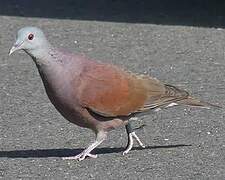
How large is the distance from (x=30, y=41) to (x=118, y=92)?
2.69 feet

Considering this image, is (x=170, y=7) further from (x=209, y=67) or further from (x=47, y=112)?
(x=47, y=112)

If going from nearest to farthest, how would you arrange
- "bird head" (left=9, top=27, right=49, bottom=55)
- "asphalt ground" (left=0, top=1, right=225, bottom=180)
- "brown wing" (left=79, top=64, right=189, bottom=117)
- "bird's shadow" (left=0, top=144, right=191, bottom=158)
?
"bird head" (left=9, top=27, right=49, bottom=55), "brown wing" (left=79, top=64, right=189, bottom=117), "asphalt ground" (left=0, top=1, right=225, bottom=180), "bird's shadow" (left=0, top=144, right=191, bottom=158)

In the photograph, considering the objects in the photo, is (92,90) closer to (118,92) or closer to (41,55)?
(118,92)

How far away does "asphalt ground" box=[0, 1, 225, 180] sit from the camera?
22.5 ft

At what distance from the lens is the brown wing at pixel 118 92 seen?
22.1 feet

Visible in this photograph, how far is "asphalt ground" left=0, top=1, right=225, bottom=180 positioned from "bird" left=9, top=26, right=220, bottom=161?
11.9 inches

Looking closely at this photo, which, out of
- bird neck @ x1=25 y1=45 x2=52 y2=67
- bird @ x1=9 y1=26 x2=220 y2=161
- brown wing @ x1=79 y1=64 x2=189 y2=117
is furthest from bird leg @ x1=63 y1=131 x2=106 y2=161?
bird neck @ x1=25 y1=45 x2=52 y2=67

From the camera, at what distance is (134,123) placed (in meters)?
8.28

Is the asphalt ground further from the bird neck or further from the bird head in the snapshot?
the bird head

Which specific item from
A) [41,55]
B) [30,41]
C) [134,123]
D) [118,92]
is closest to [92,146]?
[118,92]

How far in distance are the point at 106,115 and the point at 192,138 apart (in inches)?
42.9

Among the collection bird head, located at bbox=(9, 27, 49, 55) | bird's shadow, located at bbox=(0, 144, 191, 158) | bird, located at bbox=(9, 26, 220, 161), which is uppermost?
bird head, located at bbox=(9, 27, 49, 55)

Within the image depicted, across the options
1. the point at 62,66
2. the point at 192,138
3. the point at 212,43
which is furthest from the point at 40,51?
the point at 212,43

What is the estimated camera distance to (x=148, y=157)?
7133 mm
